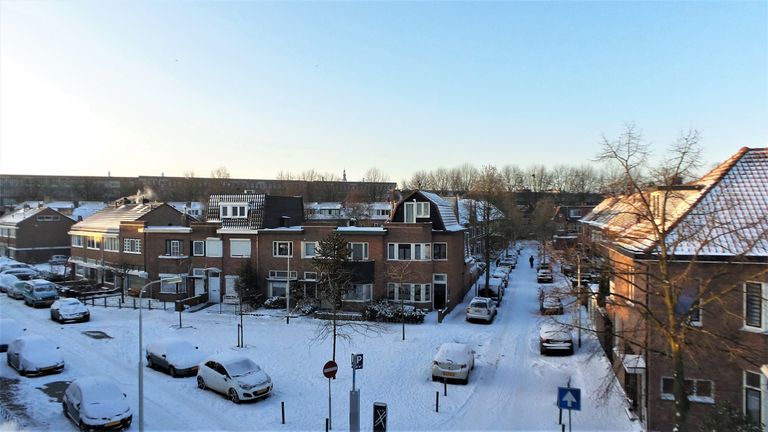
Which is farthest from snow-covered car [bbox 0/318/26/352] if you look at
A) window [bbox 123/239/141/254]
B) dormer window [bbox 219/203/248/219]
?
dormer window [bbox 219/203/248/219]

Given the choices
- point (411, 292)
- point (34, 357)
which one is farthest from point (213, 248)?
point (34, 357)

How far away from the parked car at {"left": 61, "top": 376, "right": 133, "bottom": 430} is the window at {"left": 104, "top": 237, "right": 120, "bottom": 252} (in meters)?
30.6

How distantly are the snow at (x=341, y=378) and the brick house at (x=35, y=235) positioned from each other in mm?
36181

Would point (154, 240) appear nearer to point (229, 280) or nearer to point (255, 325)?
point (229, 280)

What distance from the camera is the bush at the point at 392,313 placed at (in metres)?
31.3

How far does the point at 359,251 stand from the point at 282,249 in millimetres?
5994

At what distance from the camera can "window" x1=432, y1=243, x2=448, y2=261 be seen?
114 feet

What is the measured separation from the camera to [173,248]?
40.2m

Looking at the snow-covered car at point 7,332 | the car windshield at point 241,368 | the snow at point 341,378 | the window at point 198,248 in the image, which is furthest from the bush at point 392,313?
the snow-covered car at point 7,332

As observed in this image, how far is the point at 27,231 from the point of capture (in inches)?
2489

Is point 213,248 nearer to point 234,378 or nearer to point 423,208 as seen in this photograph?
point 423,208

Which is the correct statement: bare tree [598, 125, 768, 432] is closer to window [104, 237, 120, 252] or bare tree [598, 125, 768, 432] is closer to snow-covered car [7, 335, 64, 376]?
snow-covered car [7, 335, 64, 376]

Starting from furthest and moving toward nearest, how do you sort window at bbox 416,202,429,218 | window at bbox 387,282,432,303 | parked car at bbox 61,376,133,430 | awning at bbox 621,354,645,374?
window at bbox 416,202,429,218
window at bbox 387,282,432,303
awning at bbox 621,354,645,374
parked car at bbox 61,376,133,430

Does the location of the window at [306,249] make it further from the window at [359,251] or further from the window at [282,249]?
the window at [359,251]
